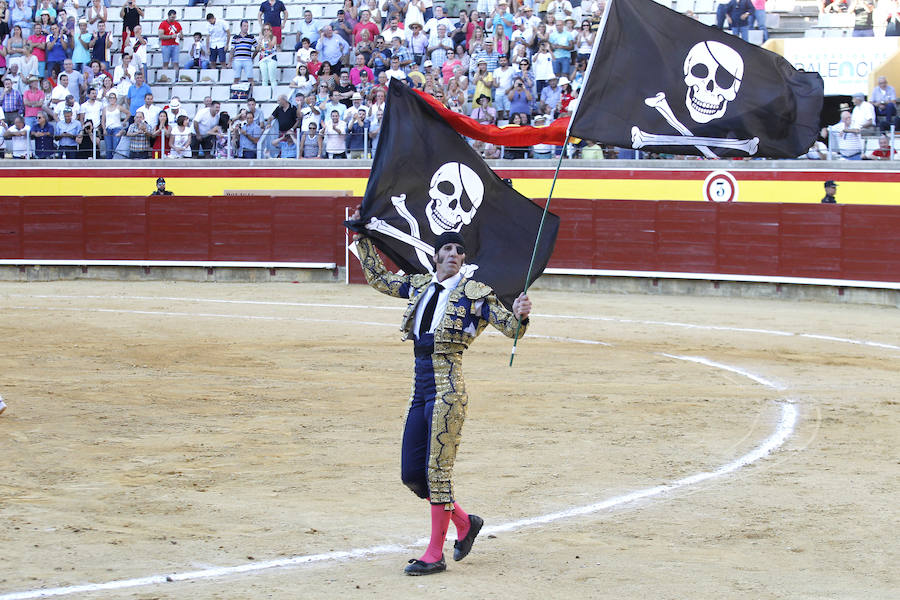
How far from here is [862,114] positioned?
18234mm

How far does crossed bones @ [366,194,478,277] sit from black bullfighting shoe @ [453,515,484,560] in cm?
124

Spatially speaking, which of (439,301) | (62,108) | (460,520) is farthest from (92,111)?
(460,520)

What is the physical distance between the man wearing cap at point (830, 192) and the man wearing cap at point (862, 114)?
2.85 feet

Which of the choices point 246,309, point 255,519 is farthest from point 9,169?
point 255,519

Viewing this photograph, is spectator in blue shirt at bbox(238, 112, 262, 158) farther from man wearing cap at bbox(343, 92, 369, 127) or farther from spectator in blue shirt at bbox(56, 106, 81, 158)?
spectator in blue shirt at bbox(56, 106, 81, 158)

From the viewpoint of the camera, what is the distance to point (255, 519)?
257 inches

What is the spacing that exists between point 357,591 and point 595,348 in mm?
8175

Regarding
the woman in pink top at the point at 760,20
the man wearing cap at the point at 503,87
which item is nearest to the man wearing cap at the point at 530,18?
the man wearing cap at the point at 503,87

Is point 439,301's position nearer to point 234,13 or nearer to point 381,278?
point 381,278

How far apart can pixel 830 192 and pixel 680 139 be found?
40.3 feet

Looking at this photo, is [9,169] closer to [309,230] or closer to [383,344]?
[309,230]

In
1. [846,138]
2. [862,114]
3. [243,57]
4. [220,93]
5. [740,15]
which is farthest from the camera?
[220,93]

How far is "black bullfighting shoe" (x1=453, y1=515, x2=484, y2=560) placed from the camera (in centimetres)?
581

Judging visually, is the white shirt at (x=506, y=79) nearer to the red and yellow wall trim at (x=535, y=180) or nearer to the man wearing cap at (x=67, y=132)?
the red and yellow wall trim at (x=535, y=180)
